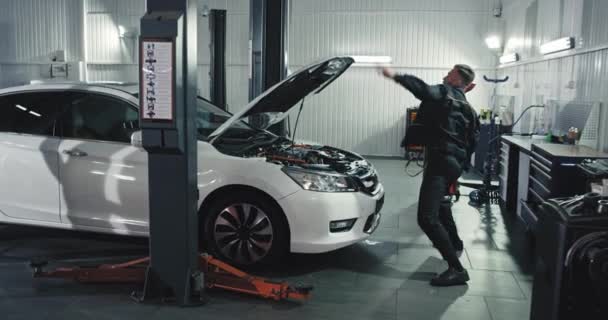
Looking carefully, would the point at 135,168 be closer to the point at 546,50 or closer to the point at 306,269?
the point at 306,269

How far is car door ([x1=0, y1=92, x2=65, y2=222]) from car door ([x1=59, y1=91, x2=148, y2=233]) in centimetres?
10

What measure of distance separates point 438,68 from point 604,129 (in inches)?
254

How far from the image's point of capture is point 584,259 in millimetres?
2264

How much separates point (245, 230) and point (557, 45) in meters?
4.48

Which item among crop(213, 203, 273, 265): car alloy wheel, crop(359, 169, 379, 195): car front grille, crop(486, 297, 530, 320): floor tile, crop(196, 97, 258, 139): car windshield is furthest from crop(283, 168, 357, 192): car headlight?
crop(486, 297, 530, 320): floor tile

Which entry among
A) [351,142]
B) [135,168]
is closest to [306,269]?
Answer: [135,168]

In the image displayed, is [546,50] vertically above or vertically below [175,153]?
above

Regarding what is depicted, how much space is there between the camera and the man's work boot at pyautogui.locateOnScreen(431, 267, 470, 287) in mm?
3926

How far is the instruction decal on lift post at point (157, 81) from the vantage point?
3.11m

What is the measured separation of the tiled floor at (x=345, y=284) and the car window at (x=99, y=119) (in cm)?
99

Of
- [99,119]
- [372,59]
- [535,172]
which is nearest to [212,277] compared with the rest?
[99,119]

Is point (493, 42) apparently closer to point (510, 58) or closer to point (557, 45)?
point (510, 58)

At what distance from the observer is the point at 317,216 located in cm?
389

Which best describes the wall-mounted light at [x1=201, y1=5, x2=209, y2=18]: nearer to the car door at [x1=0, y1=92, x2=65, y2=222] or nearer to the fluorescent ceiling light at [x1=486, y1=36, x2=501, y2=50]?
the fluorescent ceiling light at [x1=486, y1=36, x2=501, y2=50]
